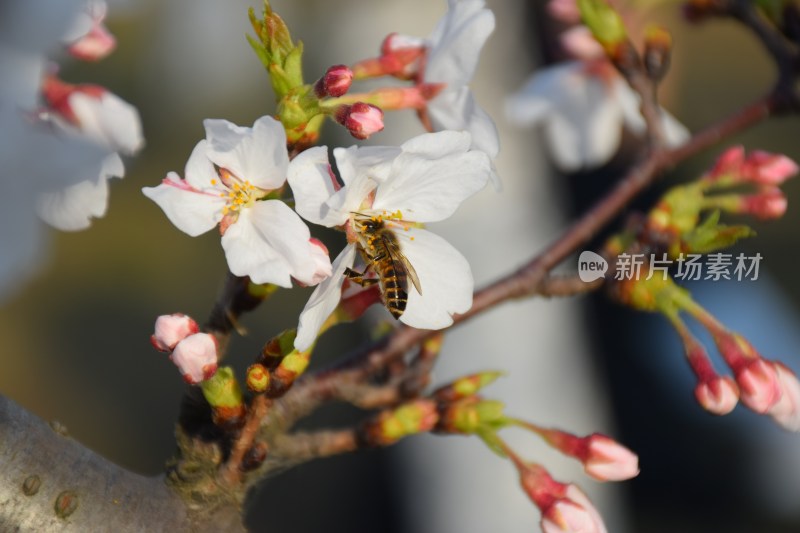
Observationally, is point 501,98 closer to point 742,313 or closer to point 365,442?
point 742,313

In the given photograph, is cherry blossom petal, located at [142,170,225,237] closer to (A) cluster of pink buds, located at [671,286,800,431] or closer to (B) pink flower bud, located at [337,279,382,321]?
(B) pink flower bud, located at [337,279,382,321]

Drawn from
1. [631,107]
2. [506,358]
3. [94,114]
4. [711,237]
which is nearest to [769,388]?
[711,237]

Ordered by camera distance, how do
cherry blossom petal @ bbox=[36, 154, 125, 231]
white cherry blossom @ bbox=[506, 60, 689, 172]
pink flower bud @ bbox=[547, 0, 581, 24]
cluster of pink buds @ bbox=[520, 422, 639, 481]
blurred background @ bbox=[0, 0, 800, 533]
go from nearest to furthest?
cherry blossom petal @ bbox=[36, 154, 125, 231]
cluster of pink buds @ bbox=[520, 422, 639, 481]
pink flower bud @ bbox=[547, 0, 581, 24]
white cherry blossom @ bbox=[506, 60, 689, 172]
blurred background @ bbox=[0, 0, 800, 533]

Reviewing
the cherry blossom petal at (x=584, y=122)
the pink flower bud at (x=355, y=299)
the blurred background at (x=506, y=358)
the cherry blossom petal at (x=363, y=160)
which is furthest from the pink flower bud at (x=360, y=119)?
the blurred background at (x=506, y=358)

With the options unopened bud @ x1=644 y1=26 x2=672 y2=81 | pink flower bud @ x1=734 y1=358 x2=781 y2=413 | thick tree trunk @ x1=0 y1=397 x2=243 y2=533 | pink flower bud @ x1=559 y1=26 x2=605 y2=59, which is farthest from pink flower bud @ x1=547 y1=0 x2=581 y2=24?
thick tree trunk @ x1=0 y1=397 x2=243 y2=533

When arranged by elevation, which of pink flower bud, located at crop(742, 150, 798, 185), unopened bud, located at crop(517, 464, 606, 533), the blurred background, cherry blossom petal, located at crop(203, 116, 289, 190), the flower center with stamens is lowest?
the blurred background

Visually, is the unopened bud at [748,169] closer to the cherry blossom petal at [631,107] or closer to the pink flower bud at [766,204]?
the pink flower bud at [766,204]
